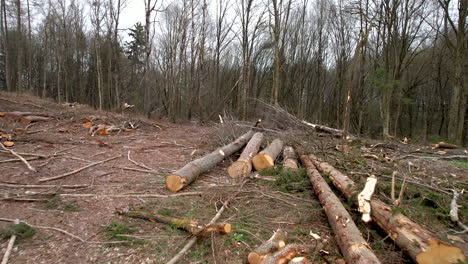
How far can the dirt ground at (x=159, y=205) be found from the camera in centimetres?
249

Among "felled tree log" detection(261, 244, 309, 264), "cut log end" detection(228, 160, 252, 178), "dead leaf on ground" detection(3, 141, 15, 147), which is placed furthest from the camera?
"dead leaf on ground" detection(3, 141, 15, 147)

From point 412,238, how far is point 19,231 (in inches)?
159

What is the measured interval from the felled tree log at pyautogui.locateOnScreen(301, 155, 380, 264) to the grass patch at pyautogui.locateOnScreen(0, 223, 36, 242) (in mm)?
3299

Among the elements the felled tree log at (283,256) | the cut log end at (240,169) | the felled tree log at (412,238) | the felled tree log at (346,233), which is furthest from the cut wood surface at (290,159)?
the felled tree log at (283,256)

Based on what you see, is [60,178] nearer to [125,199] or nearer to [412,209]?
[125,199]

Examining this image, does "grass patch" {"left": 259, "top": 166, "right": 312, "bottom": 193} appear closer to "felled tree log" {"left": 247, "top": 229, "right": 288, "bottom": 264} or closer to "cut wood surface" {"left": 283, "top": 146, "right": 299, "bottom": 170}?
"cut wood surface" {"left": 283, "top": 146, "right": 299, "bottom": 170}

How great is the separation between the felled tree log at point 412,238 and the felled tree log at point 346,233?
0.37 meters

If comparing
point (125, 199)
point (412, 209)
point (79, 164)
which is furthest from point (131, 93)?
point (412, 209)

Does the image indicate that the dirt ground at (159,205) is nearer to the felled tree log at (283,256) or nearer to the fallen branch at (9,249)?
the fallen branch at (9,249)

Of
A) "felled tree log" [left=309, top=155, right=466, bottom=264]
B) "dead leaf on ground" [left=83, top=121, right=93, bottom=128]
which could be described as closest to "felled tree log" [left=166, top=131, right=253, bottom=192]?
"felled tree log" [left=309, top=155, right=466, bottom=264]

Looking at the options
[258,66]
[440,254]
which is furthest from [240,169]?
[258,66]

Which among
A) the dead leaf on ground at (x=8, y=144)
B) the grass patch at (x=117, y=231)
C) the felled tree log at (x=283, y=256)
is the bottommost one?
the grass patch at (x=117, y=231)

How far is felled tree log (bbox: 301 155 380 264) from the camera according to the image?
7.05 feet

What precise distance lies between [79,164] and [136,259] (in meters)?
3.70
